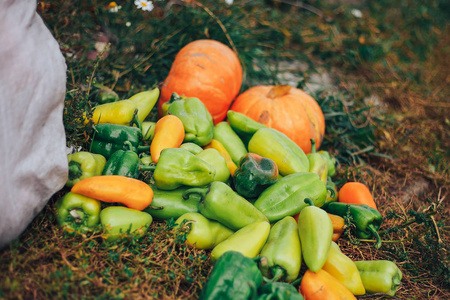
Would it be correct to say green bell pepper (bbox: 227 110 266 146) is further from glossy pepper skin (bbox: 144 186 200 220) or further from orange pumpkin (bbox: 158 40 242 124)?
glossy pepper skin (bbox: 144 186 200 220)

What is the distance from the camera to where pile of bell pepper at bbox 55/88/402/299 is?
213 centimetres

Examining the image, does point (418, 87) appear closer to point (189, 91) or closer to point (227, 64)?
point (227, 64)

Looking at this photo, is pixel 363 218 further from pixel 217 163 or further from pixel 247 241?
pixel 217 163

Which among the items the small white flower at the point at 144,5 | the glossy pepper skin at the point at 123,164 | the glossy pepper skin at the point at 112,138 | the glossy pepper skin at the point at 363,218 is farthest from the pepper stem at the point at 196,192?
the small white flower at the point at 144,5

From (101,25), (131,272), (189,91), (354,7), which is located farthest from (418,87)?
(131,272)

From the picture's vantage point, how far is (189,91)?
11.1 feet

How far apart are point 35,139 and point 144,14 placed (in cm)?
259

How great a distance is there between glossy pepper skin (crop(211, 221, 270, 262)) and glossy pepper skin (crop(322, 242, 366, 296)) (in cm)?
44

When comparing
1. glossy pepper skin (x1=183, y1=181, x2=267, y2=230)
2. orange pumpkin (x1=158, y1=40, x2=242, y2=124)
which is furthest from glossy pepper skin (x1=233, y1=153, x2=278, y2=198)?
orange pumpkin (x1=158, y1=40, x2=242, y2=124)

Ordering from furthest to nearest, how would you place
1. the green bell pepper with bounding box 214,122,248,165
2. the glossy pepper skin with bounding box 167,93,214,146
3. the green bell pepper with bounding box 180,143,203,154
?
the green bell pepper with bounding box 214,122,248,165, the glossy pepper skin with bounding box 167,93,214,146, the green bell pepper with bounding box 180,143,203,154

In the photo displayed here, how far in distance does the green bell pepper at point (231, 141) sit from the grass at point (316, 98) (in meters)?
0.90

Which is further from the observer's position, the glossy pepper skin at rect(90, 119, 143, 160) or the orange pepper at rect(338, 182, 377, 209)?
the orange pepper at rect(338, 182, 377, 209)

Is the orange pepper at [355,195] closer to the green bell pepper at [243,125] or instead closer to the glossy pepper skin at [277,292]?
the green bell pepper at [243,125]

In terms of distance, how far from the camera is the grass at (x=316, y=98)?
2.02 meters
